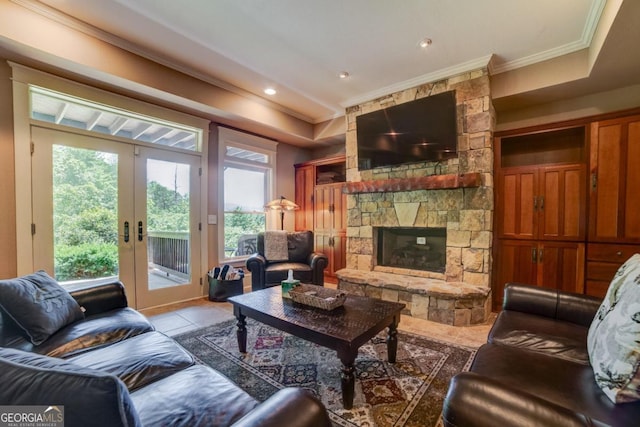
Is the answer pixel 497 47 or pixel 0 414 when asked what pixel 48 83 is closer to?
pixel 0 414

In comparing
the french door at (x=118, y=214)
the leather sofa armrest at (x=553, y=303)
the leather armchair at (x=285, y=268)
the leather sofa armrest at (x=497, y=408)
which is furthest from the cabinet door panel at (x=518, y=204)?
the french door at (x=118, y=214)

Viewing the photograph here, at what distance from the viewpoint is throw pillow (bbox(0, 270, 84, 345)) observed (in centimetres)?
149

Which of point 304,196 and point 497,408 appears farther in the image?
point 304,196

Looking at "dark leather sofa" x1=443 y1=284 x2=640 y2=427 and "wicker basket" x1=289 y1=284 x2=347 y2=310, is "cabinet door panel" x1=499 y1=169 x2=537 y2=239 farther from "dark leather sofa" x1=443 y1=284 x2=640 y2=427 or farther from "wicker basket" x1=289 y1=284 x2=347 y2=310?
"wicker basket" x1=289 y1=284 x2=347 y2=310

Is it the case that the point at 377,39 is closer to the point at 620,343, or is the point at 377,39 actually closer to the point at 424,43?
the point at 424,43

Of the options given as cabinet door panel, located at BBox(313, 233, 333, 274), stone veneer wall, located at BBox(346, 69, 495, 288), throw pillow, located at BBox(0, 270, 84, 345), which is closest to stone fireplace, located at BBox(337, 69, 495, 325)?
stone veneer wall, located at BBox(346, 69, 495, 288)

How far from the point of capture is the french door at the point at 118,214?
2730 millimetres

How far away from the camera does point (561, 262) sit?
2.93 meters

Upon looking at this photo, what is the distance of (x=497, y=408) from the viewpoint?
2.75 ft

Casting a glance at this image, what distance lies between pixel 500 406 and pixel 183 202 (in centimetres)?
389

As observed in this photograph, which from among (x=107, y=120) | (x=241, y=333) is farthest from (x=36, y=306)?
(x=107, y=120)

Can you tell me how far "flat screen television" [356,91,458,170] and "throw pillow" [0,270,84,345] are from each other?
3373 mm

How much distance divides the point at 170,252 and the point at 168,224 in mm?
379

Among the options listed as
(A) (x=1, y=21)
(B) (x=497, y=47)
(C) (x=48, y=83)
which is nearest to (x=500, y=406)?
(B) (x=497, y=47)
